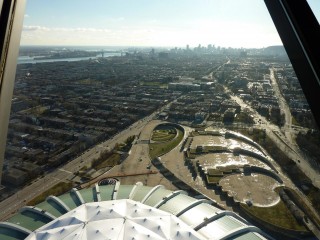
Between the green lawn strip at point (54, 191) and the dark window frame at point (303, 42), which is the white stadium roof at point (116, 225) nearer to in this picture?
the dark window frame at point (303, 42)

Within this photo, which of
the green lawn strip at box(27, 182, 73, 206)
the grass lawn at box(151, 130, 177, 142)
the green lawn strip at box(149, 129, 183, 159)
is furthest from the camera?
the grass lawn at box(151, 130, 177, 142)

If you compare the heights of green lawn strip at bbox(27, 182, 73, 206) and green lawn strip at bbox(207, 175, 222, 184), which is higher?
green lawn strip at bbox(207, 175, 222, 184)

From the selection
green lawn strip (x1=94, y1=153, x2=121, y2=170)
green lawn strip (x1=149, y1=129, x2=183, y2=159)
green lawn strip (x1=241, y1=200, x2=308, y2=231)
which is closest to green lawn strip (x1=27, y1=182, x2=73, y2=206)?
green lawn strip (x1=94, y1=153, x2=121, y2=170)

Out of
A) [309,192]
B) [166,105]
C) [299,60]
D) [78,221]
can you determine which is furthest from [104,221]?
[166,105]

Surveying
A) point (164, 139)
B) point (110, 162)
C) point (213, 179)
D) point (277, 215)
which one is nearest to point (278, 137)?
point (213, 179)

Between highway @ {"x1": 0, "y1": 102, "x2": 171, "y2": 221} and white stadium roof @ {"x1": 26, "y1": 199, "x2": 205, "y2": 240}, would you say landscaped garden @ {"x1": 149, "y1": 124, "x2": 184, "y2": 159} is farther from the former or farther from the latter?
white stadium roof @ {"x1": 26, "y1": 199, "x2": 205, "y2": 240}

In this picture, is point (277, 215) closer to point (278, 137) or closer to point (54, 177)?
point (278, 137)

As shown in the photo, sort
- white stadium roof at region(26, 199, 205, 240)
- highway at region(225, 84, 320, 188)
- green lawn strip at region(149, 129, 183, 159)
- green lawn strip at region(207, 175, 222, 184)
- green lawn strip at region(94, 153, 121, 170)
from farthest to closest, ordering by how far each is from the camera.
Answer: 1. green lawn strip at region(149, 129, 183, 159)
2. green lawn strip at region(94, 153, 121, 170)
3. highway at region(225, 84, 320, 188)
4. green lawn strip at region(207, 175, 222, 184)
5. white stadium roof at region(26, 199, 205, 240)

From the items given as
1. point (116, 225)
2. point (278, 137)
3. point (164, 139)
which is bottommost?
point (164, 139)
